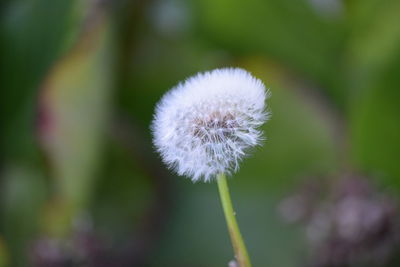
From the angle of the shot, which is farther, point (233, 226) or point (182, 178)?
point (182, 178)

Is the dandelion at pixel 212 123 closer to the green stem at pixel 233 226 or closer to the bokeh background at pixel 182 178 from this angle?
the green stem at pixel 233 226

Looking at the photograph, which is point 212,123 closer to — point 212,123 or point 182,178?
point 212,123

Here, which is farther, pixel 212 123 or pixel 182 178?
pixel 182 178

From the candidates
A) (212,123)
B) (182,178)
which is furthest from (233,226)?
(182,178)

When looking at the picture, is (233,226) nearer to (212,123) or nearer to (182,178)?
(212,123)

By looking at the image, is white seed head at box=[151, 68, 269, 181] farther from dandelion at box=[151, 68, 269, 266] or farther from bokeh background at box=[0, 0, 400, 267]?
bokeh background at box=[0, 0, 400, 267]

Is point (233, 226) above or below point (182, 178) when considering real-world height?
below

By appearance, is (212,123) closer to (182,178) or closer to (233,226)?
(233,226)

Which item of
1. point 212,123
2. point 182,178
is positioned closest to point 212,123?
point 212,123

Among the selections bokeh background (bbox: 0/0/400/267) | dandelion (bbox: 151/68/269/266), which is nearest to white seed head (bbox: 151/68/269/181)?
dandelion (bbox: 151/68/269/266)
